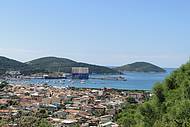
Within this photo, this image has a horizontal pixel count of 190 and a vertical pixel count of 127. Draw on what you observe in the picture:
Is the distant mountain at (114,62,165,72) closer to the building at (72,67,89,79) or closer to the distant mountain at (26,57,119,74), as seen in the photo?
the distant mountain at (26,57,119,74)

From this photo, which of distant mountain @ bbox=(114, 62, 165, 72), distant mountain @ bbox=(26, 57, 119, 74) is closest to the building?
Result: distant mountain @ bbox=(26, 57, 119, 74)

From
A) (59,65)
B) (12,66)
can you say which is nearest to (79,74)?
(12,66)

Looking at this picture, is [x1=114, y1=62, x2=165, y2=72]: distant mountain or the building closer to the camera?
the building

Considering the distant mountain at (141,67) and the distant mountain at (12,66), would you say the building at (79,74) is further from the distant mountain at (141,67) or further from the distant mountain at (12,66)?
the distant mountain at (141,67)

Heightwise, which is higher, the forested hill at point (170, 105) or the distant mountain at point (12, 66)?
the distant mountain at point (12, 66)

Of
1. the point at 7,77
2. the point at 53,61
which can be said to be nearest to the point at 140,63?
the point at 53,61

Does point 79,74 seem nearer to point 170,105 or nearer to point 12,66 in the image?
point 12,66

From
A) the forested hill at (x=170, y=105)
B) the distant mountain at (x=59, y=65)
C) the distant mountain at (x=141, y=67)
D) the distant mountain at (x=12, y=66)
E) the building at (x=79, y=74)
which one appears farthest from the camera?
the distant mountain at (x=141, y=67)

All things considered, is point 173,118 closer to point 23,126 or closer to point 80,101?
point 23,126

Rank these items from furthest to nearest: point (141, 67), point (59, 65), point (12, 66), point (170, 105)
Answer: point (141, 67), point (59, 65), point (12, 66), point (170, 105)

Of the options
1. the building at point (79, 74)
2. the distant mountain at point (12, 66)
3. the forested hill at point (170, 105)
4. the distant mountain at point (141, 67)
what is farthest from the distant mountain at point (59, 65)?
the forested hill at point (170, 105)
